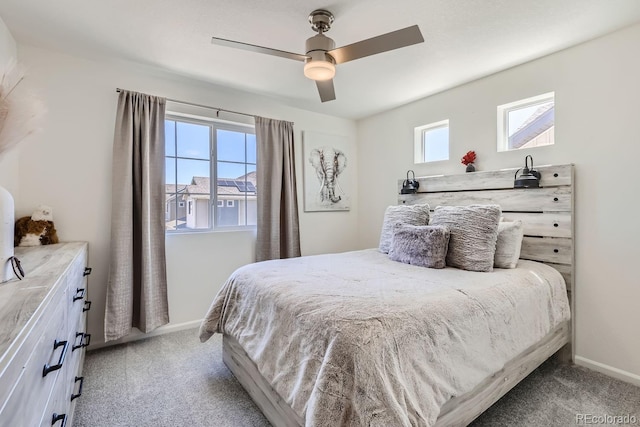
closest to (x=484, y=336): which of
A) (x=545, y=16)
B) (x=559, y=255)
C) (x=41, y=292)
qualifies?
(x=559, y=255)

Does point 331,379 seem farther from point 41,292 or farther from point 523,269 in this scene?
point 523,269

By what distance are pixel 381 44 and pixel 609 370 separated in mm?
2806

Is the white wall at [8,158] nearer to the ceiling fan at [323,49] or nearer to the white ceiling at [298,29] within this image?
the white ceiling at [298,29]

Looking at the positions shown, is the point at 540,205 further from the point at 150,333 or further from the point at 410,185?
the point at 150,333

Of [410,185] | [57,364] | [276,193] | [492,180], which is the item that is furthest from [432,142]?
[57,364]

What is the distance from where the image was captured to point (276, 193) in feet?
11.2

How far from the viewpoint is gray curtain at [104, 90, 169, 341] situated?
2531 millimetres

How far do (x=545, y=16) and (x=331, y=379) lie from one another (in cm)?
251

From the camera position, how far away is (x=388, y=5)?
183cm

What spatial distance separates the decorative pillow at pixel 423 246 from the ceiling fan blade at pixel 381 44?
4.40 ft

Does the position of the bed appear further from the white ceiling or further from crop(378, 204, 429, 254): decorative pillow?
the white ceiling

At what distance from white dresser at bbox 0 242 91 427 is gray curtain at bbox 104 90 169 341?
1.02m

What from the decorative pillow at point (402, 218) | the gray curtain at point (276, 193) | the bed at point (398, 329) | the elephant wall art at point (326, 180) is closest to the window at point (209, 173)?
the gray curtain at point (276, 193)

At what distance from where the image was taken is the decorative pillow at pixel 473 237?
2.17 meters
